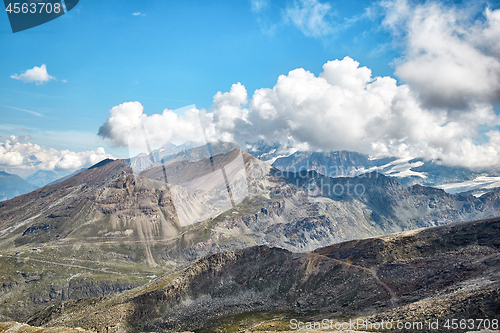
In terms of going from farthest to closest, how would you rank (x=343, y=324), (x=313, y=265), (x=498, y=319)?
(x=313, y=265)
(x=343, y=324)
(x=498, y=319)

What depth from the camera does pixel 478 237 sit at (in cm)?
9006

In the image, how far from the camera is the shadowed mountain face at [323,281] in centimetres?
7050

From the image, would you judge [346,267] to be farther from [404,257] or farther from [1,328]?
[1,328]

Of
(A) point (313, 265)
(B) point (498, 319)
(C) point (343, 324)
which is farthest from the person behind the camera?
(A) point (313, 265)

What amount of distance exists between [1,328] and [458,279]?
112404 millimetres

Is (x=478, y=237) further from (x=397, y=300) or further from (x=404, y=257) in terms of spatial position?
(x=397, y=300)

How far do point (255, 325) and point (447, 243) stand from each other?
2425 inches

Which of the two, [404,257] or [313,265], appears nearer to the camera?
[404,257]

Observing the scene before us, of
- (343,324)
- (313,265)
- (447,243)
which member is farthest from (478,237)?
(343,324)

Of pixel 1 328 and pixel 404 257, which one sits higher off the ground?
pixel 1 328

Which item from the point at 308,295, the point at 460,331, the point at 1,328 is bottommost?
the point at 308,295

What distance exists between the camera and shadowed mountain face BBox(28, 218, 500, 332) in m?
70.5

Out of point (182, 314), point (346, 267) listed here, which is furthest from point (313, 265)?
point (182, 314)

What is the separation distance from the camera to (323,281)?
95.2 meters
